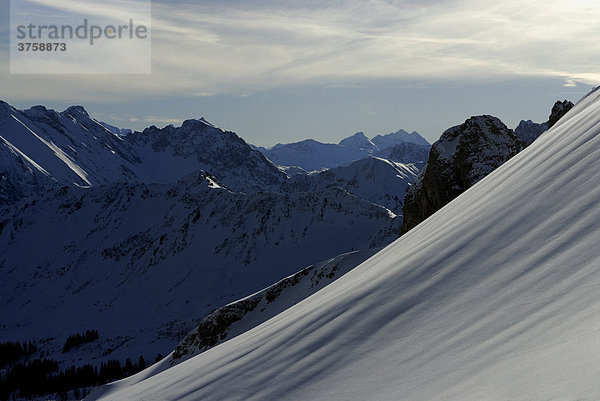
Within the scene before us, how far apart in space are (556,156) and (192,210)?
172m

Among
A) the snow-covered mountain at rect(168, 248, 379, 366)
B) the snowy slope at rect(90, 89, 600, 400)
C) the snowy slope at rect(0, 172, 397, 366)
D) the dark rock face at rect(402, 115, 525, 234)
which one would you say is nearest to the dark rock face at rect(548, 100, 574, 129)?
the dark rock face at rect(402, 115, 525, 234)

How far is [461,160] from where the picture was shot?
44.5 meters

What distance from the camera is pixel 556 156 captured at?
14.5m

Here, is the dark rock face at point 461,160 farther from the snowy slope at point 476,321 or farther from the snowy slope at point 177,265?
the snowy slope at point 177,265

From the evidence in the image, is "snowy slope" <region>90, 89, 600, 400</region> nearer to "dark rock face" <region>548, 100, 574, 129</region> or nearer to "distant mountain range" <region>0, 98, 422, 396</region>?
"dark rock face" <region>548, 100, 574, 129</region>

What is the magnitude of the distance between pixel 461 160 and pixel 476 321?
3766cm

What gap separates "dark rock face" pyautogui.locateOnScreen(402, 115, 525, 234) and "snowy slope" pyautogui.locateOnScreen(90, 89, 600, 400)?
28538mm

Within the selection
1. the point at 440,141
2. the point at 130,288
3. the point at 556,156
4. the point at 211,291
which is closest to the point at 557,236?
the point at 556,156

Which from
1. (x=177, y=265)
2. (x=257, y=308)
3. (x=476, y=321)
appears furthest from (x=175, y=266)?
(x=476, y=321)

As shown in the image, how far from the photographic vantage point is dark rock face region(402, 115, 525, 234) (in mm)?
43438

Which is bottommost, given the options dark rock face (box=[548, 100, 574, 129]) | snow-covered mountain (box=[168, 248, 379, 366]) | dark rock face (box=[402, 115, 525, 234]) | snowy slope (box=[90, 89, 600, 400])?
snow-covered mountain (box=[168, 248, 379, 366])

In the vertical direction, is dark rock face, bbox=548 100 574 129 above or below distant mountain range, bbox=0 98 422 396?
above

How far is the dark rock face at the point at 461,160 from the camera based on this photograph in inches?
1710

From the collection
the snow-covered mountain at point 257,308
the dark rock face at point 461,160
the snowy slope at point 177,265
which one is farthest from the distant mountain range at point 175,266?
the dark rock face at point 461,160
